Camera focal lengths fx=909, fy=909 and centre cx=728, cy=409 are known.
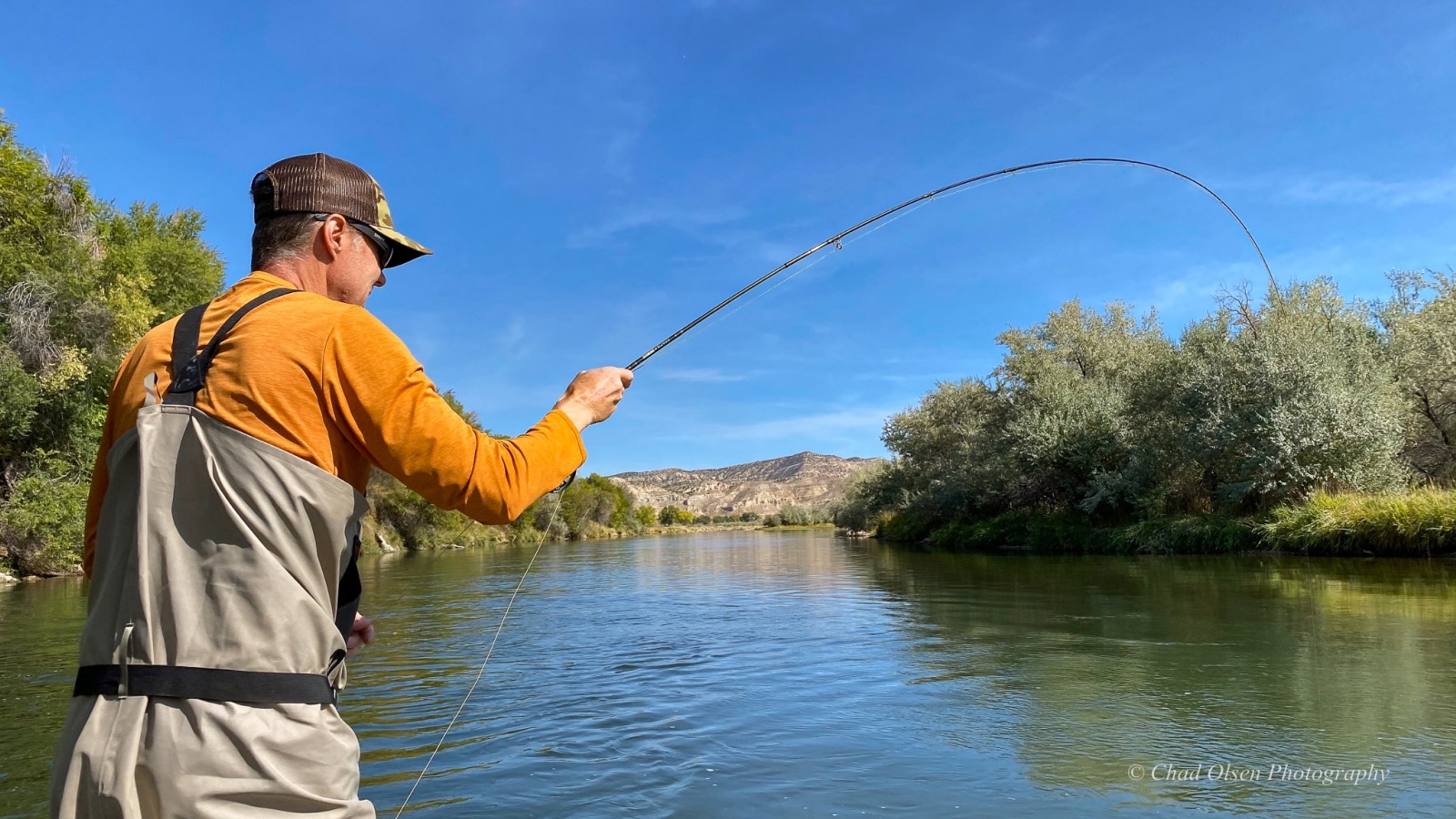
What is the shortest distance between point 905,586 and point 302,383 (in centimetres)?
1782

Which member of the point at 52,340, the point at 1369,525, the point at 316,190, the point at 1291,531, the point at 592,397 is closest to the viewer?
the point at 316,190

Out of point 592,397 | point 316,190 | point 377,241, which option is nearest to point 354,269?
point 377,241

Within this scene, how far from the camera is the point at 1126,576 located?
18391 millimetres

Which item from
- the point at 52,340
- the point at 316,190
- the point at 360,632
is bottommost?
the point at 360,632

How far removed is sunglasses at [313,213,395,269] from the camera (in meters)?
2.07

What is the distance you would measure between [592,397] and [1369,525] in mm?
23217

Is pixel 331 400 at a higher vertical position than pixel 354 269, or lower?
lower

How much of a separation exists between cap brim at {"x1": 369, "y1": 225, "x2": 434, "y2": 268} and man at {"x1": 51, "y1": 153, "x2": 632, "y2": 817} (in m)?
0.31

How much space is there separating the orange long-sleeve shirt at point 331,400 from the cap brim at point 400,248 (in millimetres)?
274

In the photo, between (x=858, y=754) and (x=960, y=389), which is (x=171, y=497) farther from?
(x=960, y=389)

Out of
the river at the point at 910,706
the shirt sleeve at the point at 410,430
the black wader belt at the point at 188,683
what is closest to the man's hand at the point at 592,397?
the shirt sleeve at the point at 410,430

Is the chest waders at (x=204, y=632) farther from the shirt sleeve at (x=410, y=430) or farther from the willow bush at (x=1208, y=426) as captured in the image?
the willow bush at (x=1208, y=426)

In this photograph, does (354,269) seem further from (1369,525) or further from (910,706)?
(1369,525)

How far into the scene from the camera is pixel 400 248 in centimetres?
221
